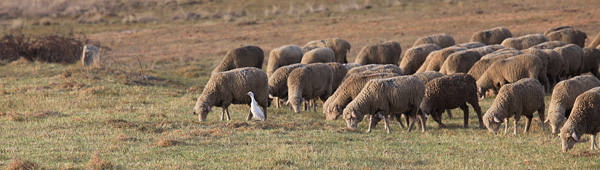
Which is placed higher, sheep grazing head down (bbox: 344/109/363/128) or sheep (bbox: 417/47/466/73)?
sheep grazing head down (bbox: 344/109/363/128)

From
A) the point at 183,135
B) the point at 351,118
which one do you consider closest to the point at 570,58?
the point at 351,118

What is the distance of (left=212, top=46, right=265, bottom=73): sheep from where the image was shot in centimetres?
2075

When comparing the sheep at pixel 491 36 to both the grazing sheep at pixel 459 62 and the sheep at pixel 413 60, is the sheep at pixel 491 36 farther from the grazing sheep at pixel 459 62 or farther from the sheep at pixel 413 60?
the grazing sheep at pixel 459 62

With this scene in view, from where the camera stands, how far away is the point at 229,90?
13.7m

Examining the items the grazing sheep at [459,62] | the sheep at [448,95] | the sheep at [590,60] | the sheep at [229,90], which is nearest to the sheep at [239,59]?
the grazing sheep at [459,62]

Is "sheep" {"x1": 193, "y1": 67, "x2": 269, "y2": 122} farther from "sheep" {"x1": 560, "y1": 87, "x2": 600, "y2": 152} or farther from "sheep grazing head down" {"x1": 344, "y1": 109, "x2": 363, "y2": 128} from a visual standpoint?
"sheep" {"x1": 560, "y1": 87, "x2": 600, "y2": 152}

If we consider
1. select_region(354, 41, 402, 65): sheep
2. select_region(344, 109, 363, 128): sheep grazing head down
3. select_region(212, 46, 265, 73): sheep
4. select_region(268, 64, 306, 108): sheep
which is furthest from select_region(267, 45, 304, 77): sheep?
select_region(344, 109, 363, 128): sheep grazing head down

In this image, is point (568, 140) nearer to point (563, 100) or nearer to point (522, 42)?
point (563, 100)

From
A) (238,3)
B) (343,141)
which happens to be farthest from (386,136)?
(238,3)

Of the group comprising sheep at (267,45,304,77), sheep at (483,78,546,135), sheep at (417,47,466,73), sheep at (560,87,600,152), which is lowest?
sheep at (267,45,304,77)

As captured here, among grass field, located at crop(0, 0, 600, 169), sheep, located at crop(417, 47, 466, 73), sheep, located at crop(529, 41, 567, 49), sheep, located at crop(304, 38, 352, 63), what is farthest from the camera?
sheep, located at crop(304, 38, 352, 63)

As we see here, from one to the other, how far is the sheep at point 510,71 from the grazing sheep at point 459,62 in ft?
3.58

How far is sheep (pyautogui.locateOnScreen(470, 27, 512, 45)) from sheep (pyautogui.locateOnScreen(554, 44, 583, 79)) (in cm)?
538

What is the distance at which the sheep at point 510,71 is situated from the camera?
16.4 m
